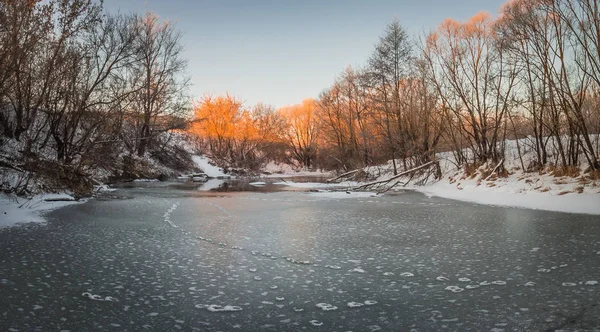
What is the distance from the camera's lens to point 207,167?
129 feet

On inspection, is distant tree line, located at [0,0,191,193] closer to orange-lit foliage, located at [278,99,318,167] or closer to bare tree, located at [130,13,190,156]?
bare tree, located at [130,13,190,156]

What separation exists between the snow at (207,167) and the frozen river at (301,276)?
97.5ft

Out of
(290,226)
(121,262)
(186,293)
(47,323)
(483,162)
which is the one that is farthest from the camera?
(483,162)

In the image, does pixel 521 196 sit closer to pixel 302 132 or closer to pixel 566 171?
pixel 566 171

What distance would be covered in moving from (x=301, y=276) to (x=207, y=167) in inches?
1425

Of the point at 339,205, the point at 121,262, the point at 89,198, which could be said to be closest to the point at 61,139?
the point at 89,198

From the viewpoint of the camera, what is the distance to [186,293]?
12.1 feet

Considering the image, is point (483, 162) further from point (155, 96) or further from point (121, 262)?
point (155, 96)

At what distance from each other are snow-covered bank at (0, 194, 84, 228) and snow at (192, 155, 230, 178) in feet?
81.4

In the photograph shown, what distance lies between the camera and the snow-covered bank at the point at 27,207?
790cm

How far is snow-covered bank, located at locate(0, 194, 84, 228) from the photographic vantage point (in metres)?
7.90

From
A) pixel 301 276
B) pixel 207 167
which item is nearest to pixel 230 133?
pixel 207 167

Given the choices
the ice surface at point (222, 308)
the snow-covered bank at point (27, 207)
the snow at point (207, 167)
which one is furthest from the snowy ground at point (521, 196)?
the snow at point (207, 167)

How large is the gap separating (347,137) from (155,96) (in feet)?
51.2
